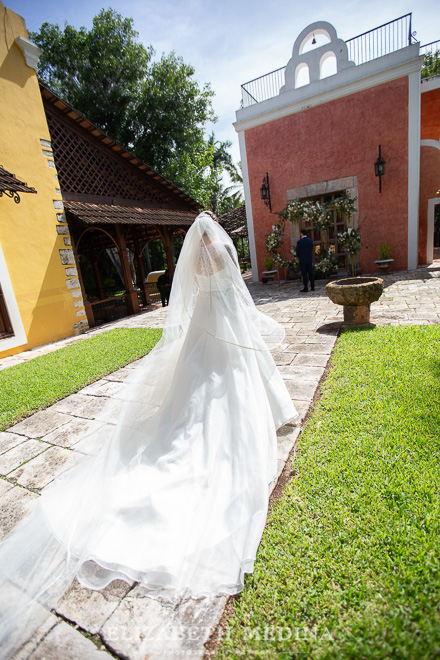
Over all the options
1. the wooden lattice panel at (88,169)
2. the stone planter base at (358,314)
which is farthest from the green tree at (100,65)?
the stone planter base at (358,314)

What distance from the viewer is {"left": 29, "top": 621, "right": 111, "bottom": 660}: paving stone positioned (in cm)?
126

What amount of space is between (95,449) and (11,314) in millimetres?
5001

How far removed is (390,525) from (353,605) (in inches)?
18.2

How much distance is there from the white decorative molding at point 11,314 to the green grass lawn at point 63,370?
1.03m

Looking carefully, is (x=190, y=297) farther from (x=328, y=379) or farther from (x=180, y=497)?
(x=328, y=379)

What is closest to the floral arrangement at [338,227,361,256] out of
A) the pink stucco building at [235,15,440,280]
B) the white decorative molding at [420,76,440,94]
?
the pink stucco building at [235,15,440,280]

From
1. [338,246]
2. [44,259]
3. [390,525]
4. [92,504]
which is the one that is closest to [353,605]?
[390,525]

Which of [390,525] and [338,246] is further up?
[338,246]

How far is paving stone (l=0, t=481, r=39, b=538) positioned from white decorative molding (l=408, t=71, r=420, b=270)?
36.1ft

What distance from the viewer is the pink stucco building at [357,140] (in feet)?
29.8

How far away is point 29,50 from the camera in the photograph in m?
6.50

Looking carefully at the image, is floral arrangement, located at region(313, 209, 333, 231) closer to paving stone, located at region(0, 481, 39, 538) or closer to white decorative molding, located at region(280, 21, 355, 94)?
white decorative molding, located at region(280, 21, 355, 94)

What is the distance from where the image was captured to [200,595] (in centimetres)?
140

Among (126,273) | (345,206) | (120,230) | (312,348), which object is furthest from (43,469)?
(345,206)
